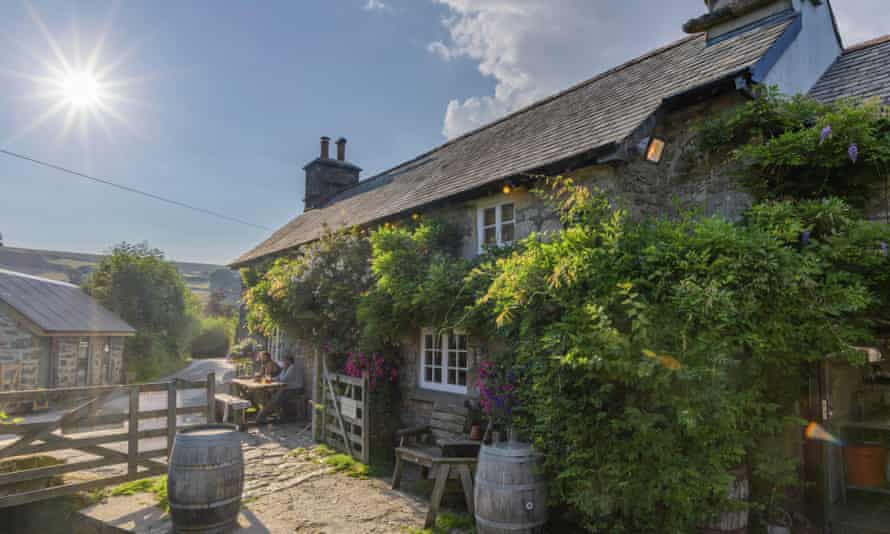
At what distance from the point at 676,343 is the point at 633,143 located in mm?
3572

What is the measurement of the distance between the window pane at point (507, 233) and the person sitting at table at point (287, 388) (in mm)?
6701

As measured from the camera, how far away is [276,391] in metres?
11.7

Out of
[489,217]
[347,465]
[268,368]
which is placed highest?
[489,217]

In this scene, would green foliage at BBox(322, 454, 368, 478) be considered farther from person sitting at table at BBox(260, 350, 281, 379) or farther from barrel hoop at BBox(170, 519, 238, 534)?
person sitting at table at BBox(260, 350, 281, 379)

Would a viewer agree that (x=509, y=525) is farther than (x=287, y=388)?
No

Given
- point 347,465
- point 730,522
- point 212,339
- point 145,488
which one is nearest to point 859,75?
point 730,522

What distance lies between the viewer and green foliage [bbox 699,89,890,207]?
18.4ft

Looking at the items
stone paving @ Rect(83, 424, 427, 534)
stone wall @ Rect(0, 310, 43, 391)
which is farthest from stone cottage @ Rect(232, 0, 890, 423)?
stone wall @ Rect(0, 310, 43, 391)

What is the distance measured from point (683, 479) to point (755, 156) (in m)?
4.04

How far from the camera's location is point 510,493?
187 inches

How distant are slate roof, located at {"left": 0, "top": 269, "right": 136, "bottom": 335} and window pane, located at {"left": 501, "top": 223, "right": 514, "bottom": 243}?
51.4 feet

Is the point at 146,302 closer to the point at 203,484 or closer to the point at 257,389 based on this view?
the point at 257,389

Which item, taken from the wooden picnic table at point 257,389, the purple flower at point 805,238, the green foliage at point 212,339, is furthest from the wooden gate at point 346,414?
the green foliage at point 212,339

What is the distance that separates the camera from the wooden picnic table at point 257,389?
11.3m
